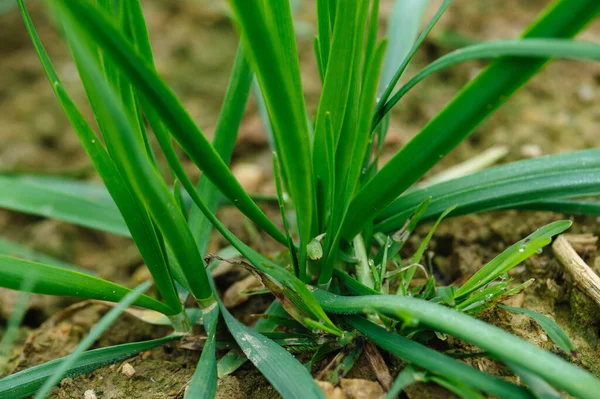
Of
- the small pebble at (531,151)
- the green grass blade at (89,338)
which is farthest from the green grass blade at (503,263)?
the small pebble at (531,151)

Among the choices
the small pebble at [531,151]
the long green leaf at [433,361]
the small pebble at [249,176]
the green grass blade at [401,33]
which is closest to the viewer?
the long green leaf at [433,361]

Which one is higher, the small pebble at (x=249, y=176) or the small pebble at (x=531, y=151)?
the small pebble at (x=531, y=151)

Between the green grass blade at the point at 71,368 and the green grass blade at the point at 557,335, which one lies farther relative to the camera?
the green grass blade at the point at 71,368

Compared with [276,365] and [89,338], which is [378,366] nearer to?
[276,365]

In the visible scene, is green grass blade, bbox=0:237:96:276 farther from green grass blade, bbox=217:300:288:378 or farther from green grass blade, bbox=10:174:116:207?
green grass blade, bbox=217:300:288:378

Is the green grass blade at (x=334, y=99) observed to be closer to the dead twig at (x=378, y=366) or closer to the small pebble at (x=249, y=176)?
the dead twig at (x=378, y=366)

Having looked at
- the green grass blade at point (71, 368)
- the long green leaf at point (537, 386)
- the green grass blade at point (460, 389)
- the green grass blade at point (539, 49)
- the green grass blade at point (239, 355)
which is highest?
the green grass blade at point (539, 49)

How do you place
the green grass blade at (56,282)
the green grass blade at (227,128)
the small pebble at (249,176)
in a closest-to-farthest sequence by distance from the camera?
1. the green grass blade at (56,282)
2. the green grass blade at (227,128)
3. the small pebble at (249,176)
